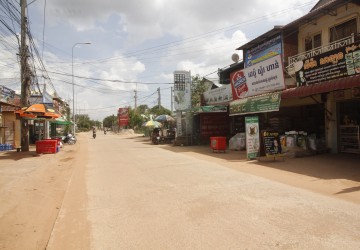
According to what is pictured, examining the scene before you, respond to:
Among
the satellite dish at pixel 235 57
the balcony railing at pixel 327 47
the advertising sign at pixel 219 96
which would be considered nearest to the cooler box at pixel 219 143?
the balcony railing at pixel 327 47

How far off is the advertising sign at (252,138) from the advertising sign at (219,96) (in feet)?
28.0

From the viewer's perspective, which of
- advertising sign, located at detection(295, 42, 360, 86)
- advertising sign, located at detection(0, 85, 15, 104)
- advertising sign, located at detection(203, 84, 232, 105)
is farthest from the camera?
advertising sign, located at detection(0, 85, 15, 104)

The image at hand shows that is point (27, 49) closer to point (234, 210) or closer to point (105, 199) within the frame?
point (105, 199)

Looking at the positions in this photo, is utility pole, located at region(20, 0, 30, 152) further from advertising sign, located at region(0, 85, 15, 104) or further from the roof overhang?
the roof overhang

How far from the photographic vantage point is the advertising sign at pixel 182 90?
25.2 meters

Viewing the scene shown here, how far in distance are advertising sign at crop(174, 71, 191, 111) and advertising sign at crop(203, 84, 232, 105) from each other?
1.91 meters

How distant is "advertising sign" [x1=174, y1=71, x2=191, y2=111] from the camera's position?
25203mm

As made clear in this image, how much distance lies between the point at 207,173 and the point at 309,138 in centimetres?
608

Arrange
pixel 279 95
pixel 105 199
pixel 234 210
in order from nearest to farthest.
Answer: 1. pixel 234 210
2. pixel 105 199
3. pixel 279 95

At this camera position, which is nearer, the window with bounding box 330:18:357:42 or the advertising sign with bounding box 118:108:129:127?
the window with bounding box 330:18:357:42

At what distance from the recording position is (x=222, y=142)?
17609 millimetres

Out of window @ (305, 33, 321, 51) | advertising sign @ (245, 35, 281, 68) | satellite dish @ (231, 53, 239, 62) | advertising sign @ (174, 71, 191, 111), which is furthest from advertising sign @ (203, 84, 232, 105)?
window @ (305, 33, 321, 51)

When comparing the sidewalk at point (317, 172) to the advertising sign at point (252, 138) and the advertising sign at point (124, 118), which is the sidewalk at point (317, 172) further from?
the advertising sign at point (124, 118)

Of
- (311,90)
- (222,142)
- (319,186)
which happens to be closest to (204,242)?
(319,186)
